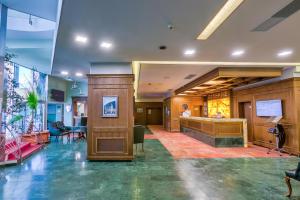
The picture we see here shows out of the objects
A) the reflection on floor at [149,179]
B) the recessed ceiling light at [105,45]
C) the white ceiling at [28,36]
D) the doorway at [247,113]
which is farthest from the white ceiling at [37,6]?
the doorway at [247,113]

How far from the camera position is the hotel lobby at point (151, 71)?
3166 millimetres

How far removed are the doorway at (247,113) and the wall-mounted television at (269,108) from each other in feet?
2.85

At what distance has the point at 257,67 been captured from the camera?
6414 mm

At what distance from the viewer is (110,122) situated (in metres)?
5.64

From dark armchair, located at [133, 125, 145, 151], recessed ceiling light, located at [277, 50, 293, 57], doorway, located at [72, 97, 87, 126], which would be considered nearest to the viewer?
recessed ceiling light, located at [277, 50, 293, 57]

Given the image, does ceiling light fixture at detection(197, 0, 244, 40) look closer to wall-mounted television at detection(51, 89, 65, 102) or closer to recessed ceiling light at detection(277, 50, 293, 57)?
recessed ceiling light at detection(277, 50, 293, 57)

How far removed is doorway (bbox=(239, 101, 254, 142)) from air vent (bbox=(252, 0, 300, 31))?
6133 mm

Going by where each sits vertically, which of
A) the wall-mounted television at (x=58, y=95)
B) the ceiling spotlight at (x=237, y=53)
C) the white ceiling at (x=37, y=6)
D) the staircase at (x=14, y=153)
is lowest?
the staircase at (x=14, y=153)

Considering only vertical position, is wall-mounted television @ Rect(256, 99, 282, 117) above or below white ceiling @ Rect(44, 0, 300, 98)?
below

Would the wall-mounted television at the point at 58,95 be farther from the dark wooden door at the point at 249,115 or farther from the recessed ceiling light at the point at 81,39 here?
the dark wooden door at the point at 249,115

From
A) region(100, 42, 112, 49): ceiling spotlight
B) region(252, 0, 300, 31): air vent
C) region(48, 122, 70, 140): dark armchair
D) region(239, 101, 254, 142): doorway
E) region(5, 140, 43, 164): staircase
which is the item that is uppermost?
region(100, 42, 112, 49): ceiling spotlight

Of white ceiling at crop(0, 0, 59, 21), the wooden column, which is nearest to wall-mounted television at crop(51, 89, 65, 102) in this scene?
the wooden column

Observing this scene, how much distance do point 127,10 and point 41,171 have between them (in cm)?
416

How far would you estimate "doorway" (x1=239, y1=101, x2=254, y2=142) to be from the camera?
8.70 meters
